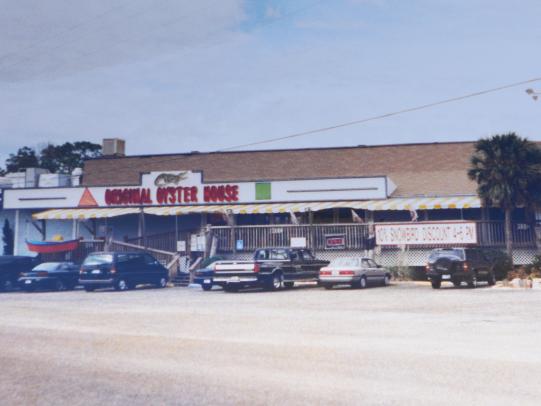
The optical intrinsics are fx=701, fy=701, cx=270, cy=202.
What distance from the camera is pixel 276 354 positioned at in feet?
34.4

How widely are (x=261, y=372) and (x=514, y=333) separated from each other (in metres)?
5.72

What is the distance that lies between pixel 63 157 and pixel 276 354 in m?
83.5

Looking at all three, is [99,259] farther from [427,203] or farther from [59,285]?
[427,203]

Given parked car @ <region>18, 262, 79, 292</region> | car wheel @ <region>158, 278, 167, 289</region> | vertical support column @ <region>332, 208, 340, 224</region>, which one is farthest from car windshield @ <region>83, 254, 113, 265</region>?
vertical support column @ <region>332, 208, 340, 224</region>

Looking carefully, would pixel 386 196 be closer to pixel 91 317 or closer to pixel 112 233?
pixel 112 233

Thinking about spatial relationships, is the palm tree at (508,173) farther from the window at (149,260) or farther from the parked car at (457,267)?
the window at (149,260)

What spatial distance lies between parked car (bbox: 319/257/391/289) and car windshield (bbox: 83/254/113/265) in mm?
8428

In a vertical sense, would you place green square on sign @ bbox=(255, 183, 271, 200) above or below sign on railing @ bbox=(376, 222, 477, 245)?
above

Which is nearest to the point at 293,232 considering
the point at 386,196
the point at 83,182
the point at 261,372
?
the point at 386,196

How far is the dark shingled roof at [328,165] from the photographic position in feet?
131

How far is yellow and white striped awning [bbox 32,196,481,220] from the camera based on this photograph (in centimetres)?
3375

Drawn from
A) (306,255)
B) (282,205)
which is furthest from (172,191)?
(306,255)

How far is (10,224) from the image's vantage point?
4281 cm

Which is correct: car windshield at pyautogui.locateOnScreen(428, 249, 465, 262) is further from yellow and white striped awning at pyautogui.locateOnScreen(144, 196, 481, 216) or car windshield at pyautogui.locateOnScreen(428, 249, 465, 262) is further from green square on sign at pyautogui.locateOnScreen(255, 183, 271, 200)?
green square on sign at pyautogui.locateOnScreen(255, 183, 271, 200)
